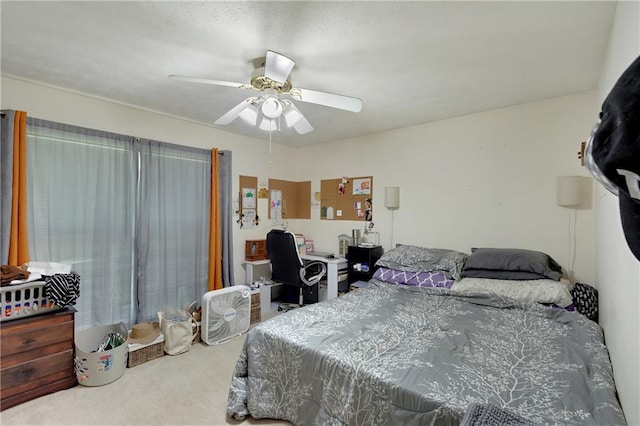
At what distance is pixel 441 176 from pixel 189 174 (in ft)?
9.09

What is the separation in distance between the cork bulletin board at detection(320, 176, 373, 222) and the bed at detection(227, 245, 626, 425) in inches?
68.3

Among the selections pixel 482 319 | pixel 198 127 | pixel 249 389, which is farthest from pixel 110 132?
pixel 482 319

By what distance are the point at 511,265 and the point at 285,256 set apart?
2138 millimetres

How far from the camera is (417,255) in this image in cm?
303

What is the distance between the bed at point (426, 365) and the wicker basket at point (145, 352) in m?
1.16

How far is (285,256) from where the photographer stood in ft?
10.9

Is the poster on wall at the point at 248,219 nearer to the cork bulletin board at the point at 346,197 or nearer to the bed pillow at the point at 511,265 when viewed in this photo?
the cork bulletin board at the point at 346,197

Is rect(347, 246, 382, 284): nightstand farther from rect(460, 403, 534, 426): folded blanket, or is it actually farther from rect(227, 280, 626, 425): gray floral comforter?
rect(460, 403, 534, 426): folded blanket

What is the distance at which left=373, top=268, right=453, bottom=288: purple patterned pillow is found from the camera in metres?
2.69

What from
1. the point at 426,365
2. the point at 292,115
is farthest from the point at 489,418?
the point at 292,115

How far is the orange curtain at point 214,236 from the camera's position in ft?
11.3

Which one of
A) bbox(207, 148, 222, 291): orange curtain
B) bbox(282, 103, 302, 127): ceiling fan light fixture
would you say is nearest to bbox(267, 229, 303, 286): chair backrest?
bbox(207, 148, 222, 291): orange curtain

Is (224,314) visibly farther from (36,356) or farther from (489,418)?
(489,418)

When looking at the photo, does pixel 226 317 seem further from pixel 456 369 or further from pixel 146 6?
pixel 146 6
